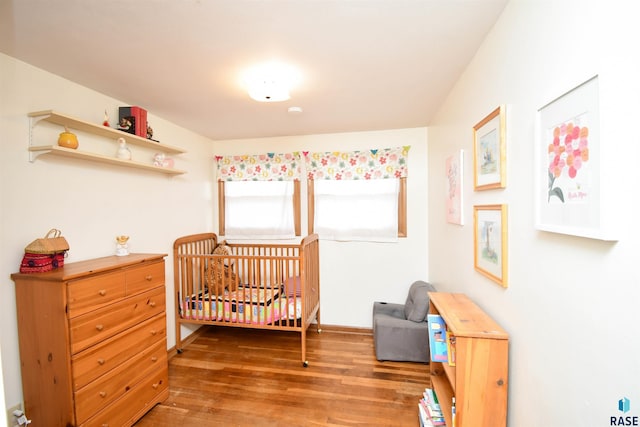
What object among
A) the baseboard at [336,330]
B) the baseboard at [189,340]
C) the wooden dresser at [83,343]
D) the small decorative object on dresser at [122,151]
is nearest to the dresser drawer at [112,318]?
the wooden dresser at [83,343]

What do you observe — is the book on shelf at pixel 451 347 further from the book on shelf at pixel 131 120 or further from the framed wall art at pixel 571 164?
the book on shelf at pixel 131 120

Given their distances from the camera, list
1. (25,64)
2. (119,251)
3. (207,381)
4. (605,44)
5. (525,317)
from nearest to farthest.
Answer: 1. (605,44)
2. (525,317)
3. (25,64)
4. (119,251)
5. (207,381)

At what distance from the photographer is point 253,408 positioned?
6.57ft

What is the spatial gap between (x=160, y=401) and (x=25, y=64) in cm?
244

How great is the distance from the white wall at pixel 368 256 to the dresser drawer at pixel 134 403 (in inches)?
71.4

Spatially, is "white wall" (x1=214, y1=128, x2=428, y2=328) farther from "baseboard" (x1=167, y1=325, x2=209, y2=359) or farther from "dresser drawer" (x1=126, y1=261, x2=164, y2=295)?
"dresser drawer" (x1=126, y1=261, x2=164, y2=295)

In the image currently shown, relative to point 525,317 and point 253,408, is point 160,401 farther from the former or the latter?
point 525,317

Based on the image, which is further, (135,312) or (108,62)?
(135,312)

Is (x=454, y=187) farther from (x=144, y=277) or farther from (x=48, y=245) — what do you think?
(x=48, y=245)

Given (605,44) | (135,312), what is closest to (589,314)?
(605,44)

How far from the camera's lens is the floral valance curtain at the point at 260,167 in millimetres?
3387

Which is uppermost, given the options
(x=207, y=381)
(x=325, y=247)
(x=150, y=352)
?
(x=325, y=247)

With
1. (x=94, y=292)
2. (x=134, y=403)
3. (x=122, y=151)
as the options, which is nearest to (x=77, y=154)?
(x=122, y=151)

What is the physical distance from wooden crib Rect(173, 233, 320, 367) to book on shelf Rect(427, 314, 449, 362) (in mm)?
1324
